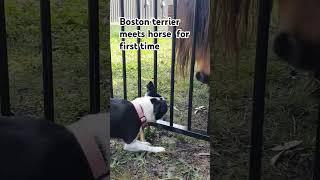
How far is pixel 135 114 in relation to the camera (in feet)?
4.53

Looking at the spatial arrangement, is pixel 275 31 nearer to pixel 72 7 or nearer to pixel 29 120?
pixel 72 7

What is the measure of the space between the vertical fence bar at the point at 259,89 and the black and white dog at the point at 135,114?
32 cm

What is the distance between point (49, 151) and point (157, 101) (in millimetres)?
400

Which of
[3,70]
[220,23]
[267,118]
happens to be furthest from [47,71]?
[267,118]

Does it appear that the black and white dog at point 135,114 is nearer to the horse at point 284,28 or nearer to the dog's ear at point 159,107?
the dog's ear at point 159,107

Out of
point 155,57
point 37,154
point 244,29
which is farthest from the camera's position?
point 155,57

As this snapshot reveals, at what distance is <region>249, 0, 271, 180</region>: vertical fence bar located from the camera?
3.51ft

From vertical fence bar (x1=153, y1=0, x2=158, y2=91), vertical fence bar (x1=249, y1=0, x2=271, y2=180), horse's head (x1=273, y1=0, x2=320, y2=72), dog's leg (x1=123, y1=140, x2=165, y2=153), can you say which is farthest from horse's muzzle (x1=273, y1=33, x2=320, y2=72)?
dog's leg (x1=123, y1=140, x2=165, y2=153)

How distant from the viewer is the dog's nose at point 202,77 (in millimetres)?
1299

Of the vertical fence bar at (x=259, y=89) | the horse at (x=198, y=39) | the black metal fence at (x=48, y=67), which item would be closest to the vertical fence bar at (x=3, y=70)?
the black metal fence at (x=48, y=67)

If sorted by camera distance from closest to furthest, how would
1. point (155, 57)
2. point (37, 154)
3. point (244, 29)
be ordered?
point (37, 154) → point (244, 29) → point (155, 57)

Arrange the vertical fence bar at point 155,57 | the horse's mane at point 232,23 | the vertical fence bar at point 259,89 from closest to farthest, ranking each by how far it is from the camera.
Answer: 1. the vertical fence bar at point 259,89
2. the horse's mane at point 232,23
3. the vertical fence bar at point 155,57

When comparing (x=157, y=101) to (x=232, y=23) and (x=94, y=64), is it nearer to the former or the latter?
(x=94, y=64)

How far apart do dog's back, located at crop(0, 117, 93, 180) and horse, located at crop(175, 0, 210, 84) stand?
0.43m
